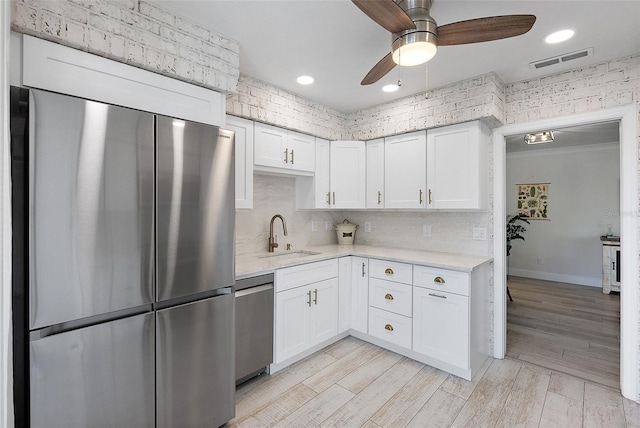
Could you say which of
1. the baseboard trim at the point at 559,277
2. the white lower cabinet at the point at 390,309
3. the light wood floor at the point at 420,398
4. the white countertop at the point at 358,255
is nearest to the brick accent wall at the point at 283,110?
the white countertop at the point at 358,255

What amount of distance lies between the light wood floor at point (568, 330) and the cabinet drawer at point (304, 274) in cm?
185

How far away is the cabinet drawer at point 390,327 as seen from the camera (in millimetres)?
2811

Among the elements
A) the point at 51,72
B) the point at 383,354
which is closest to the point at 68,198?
the point at 51,72

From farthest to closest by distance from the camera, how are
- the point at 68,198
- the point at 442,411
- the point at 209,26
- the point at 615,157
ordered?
the point at 615,157 < the point at 442,411 < the point at 209,26 < the point at 68,198

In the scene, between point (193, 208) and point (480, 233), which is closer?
point (193, 208)

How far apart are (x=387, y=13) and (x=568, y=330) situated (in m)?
3.89

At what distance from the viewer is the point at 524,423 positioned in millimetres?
1971

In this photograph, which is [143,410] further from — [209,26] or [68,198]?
[209,26]

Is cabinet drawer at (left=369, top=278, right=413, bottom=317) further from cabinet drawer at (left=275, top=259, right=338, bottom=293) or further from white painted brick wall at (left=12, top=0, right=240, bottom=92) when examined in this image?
white painted brick wall at (left=12, top=0, right=240, bottom=92)

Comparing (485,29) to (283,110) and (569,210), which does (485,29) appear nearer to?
(283,110)

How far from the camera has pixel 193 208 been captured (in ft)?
5.51

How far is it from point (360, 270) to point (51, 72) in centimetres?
267

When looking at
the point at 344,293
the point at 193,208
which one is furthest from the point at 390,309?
the point at 193,208

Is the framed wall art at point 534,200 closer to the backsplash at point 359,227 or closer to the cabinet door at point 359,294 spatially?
the backsplash at point 359,227
